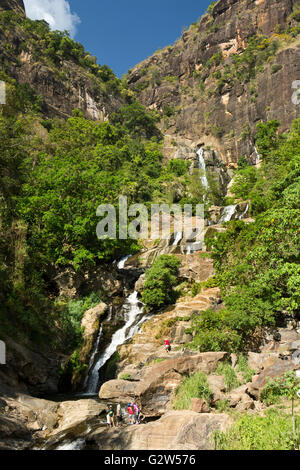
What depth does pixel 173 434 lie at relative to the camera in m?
7.61

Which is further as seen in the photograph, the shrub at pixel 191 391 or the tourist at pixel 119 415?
the tourist at pixel 119 415

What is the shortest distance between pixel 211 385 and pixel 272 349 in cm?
427

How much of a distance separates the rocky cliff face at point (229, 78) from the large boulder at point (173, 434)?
58087 millimetres

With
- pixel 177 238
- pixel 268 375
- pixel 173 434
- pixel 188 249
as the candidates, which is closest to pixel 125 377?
pixel 268 375

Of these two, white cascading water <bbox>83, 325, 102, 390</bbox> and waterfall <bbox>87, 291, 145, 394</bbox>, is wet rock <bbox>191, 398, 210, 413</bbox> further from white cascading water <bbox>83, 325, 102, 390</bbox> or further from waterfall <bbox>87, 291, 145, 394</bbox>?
white cascading water <bbox>83, 325, 102, 390</bbox>

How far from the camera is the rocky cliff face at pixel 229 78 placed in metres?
60.5

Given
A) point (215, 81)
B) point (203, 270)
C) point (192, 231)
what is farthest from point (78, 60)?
point (203, 270)

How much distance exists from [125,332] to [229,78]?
233 ft

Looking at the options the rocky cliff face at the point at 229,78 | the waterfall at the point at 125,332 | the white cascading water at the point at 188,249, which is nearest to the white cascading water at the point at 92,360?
the waterfall at the point at 125,332

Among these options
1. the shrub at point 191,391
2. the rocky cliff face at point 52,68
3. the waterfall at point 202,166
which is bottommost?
the shrub at point 191,391

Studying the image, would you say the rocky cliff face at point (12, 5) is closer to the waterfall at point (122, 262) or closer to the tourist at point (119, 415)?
the waterfall at point (122, 262)
